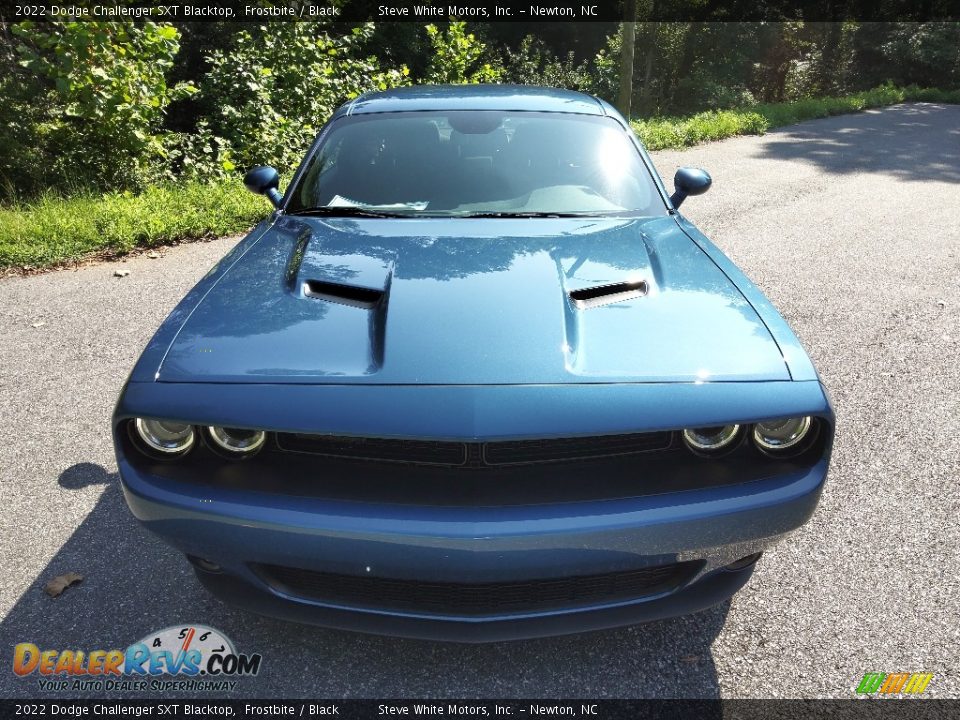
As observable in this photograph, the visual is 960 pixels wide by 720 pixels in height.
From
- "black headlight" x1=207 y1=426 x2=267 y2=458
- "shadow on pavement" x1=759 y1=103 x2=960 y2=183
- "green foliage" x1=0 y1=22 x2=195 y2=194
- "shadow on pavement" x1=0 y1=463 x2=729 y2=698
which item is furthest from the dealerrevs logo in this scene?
"shadow on pavement" x1=759 y1=103 x2=960 y2=183

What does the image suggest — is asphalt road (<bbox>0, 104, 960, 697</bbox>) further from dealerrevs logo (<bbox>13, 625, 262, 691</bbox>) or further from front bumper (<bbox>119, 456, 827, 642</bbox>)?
front bumper (<bbox>119, 456, 827, 642</bbox>)

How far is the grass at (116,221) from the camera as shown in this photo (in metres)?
5.59

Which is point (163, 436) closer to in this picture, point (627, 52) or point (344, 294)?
point (344, 294)

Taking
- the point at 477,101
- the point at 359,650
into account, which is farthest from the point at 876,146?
the point at 359,650

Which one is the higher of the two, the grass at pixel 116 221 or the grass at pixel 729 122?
the grass at pixel 116 221

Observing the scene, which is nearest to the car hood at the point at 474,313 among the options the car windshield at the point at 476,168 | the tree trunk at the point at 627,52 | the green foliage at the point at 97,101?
the car windshield at the point at 476,168

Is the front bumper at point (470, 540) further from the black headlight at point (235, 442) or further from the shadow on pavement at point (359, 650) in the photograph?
the shadow on pavement at point (359, 650)

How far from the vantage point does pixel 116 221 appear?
597cm

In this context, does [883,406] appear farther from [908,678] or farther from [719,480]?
[719,480]

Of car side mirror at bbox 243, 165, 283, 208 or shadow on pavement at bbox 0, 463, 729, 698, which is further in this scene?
car side mirror at bbox 243, 165, 283, 208

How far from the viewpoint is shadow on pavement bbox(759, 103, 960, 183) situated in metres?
10.3

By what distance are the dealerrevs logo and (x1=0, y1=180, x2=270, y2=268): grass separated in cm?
442

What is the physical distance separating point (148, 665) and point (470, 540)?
3.58ft

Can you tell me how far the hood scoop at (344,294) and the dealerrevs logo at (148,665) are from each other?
1.02 m
